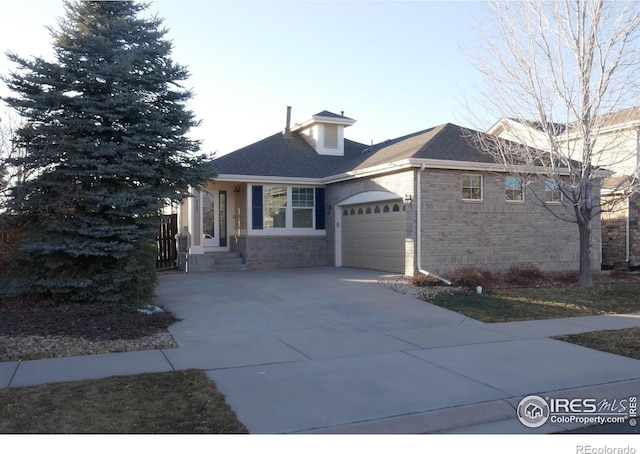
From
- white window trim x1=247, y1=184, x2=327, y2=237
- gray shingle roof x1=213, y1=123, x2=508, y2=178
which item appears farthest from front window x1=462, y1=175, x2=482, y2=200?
white window trim x1=247, y1=184, x2=327, y2=237

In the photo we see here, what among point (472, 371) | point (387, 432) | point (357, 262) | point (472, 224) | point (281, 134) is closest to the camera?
point (387, 432)

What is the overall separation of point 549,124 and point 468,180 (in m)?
3.01

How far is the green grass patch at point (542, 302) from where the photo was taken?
450 inches

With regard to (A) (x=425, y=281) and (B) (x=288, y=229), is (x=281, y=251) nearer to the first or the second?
(B) (x=288, y=229)

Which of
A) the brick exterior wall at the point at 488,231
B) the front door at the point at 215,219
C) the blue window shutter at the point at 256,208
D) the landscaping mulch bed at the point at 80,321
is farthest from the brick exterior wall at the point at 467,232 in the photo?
the landscaping mulch bed at the point at 80,321

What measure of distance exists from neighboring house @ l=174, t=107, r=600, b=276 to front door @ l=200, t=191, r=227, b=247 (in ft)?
0.12

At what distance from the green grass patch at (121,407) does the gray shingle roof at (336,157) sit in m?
10.7

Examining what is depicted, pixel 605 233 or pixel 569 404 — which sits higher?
pixel 605 233

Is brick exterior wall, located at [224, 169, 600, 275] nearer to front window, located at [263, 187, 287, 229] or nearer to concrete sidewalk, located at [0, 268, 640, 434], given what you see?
front window, located at [263, 187, 287, 229]

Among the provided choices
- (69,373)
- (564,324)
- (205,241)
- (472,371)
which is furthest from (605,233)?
(69,373)

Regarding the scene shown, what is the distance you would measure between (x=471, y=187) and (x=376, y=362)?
32.6 feet

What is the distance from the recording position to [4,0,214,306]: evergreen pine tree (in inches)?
413

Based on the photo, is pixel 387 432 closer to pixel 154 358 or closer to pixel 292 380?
pixel 292 380

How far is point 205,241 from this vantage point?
20.1 meters
